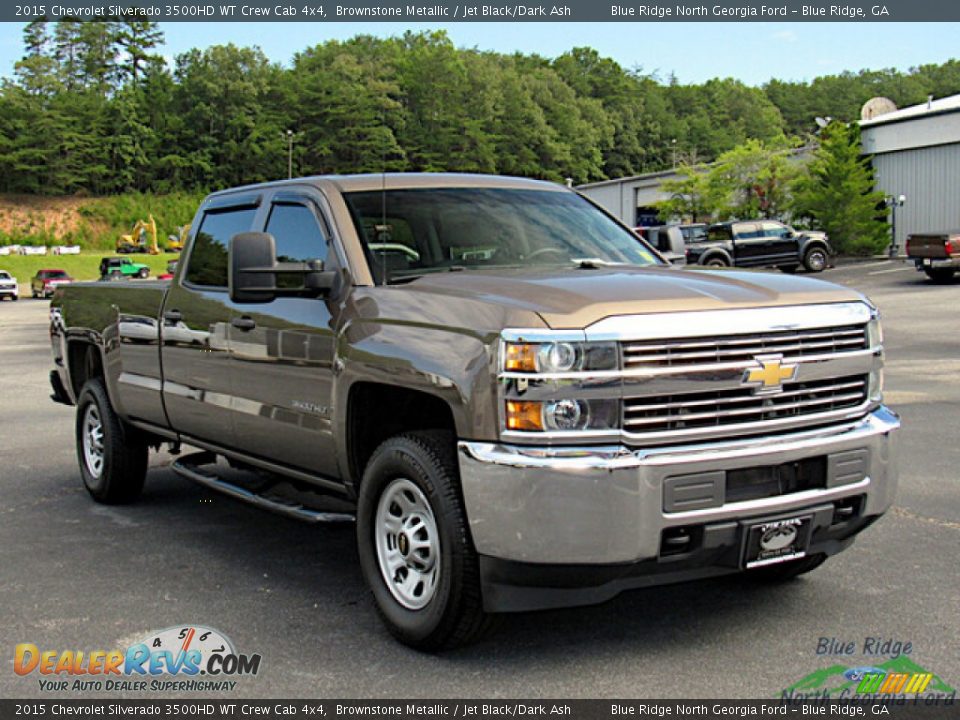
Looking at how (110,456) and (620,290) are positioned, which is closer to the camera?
(620,290)

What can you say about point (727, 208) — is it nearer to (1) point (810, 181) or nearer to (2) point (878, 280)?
(1) point (810, 181)

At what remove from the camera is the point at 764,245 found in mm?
41000

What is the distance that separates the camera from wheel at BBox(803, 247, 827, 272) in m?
41.0

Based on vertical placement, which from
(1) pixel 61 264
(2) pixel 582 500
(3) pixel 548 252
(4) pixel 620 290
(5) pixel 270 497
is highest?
(3) pixel 548 252

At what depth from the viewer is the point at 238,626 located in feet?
15.9

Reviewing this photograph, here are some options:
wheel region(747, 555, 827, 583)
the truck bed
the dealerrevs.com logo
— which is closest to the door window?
the truck bed

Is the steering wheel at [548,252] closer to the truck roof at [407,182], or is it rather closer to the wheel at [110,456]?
the truck roof at [407,182]

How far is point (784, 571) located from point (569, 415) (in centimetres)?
192

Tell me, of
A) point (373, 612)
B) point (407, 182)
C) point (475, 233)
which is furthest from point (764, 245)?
point (373, 612)

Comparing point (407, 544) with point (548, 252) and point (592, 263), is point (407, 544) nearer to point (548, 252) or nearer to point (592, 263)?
point (592, 263)

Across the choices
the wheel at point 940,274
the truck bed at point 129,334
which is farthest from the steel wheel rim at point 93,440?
the wheel at point 940,274

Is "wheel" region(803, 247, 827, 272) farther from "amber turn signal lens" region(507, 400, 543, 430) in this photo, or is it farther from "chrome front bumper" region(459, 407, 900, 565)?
"amber turn signal lens" region(507, 400, 543, 430)
